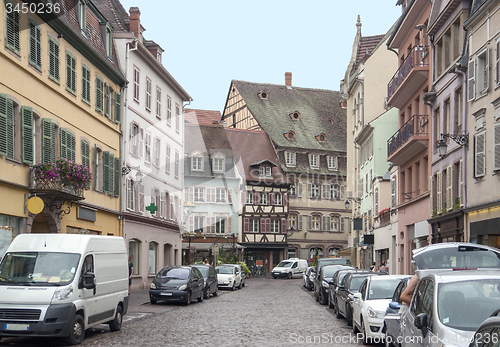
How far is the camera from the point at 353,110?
58812 mm

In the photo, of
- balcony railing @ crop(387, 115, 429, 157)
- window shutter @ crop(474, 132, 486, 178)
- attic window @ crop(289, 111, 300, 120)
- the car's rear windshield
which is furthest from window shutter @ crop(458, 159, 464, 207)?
attic window @ crop(289, 111, 300, 120)

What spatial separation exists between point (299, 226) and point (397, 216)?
36158mm

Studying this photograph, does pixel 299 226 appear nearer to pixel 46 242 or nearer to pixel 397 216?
pixel 397 216

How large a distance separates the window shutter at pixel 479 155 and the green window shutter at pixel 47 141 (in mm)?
13985

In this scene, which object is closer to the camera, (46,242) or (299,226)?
(46,242)

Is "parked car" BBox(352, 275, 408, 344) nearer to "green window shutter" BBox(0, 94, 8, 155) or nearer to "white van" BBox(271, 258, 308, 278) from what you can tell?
"green window shutter" BBox(0, 94, 8, 155)

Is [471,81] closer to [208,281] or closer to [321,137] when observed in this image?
[208,281]

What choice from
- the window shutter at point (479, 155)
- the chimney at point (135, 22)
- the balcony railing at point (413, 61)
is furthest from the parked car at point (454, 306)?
the chimney at point (135, 22)

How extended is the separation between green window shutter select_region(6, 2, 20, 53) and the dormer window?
7120 mm

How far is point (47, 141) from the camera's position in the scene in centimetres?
2342

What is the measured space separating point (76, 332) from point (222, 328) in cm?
453

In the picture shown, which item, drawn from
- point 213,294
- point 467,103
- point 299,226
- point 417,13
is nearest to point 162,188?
point 213,294

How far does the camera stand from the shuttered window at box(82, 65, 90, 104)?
28.2 metres

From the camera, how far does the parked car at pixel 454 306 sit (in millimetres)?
7855
